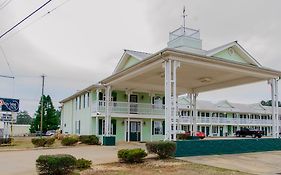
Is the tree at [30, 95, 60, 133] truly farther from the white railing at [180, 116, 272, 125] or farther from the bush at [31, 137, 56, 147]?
the bush at [31, 137, 56, 147]

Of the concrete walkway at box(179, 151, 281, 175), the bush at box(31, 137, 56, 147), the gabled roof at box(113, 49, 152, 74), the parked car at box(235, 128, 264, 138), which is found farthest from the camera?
the parked car at box(235, 128, 264, 138)

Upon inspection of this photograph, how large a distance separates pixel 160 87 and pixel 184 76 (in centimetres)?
552

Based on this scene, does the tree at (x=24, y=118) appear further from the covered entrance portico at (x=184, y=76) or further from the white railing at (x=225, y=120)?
the covered entrance portico at (x=184, y=76)

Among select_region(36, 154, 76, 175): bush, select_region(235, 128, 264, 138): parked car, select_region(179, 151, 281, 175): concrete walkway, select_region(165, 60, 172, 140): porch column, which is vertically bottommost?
select_region(235, 128, 264, 138): parked car

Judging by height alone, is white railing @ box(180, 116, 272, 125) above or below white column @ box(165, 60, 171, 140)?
below

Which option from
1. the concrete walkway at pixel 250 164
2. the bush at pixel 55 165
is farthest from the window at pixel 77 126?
the bush at pixel 55 165

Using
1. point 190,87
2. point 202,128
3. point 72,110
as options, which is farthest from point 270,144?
point 202,128

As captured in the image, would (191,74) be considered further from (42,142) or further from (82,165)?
(82,165)

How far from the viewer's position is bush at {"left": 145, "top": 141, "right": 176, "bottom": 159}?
46.5 feet

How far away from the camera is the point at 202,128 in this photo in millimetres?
56312

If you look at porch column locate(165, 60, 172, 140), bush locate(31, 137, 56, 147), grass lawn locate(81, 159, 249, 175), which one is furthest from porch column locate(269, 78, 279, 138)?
bush locate(31, 137, 56, 147)

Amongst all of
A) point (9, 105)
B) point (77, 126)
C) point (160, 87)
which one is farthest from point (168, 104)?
point (9, 105)

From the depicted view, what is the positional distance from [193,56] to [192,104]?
42.4 ft

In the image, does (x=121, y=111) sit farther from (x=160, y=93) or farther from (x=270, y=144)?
(x=270, y=144)
